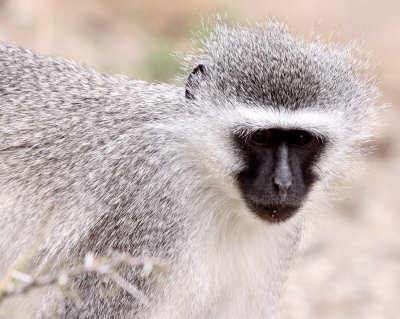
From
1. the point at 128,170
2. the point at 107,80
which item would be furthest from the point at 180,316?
the point at 107,80

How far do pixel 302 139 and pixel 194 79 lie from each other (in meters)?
0.64

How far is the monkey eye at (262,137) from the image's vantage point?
404cm

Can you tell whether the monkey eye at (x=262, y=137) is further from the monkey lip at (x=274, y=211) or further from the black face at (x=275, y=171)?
the monkey lip at (x=274, y=211)

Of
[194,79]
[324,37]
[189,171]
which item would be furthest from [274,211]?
[324,37]

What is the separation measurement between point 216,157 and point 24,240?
3.87ft

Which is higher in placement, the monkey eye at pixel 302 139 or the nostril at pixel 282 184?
the monkey eye at pixel 302 139

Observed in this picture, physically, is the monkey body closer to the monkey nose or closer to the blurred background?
the monkey nose

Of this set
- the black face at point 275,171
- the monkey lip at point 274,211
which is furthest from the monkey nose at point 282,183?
the monkey lip at point 274,211

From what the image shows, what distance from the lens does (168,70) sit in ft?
28.0

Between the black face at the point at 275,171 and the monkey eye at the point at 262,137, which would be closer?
the black face at the point at 275,171

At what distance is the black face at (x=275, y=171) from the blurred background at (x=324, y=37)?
659mm

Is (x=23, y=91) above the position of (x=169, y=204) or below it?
above

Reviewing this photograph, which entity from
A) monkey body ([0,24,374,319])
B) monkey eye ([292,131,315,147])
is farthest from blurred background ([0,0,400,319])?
monkey eye ([292,131,315,147])

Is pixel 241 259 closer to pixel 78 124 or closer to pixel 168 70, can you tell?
pixel 78 124
